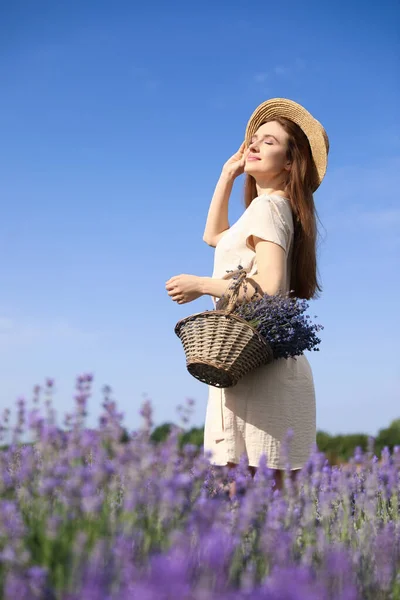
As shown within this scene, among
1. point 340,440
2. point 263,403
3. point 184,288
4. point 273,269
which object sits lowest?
point 263,403

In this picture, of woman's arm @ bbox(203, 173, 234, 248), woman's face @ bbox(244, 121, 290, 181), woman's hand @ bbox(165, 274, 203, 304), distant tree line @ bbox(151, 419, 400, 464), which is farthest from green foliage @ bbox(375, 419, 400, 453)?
woman's hand @ bbox(165, 274, 203, 304)

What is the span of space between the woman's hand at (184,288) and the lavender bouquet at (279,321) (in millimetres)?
170

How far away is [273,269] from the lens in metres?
3.30

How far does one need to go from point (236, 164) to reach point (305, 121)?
0.51m

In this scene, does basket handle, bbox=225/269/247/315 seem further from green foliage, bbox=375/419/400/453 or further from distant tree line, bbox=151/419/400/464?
green foliage, bbox=375/419/400/453

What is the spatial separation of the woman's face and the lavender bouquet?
943mm

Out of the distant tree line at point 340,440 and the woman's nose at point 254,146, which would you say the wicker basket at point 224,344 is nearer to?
the woman's nose at point 254,146

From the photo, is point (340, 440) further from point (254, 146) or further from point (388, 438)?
point (254, 146)

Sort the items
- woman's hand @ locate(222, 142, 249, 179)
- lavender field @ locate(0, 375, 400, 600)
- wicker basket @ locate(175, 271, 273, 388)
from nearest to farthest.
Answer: lavender field @ locate(0, 375, 400, 600)
wicker basket @ locate(175, 271, 273, 388)
woman's hand @ locate(222, 142, 249, 179)

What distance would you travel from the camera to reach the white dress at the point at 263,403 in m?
3.36

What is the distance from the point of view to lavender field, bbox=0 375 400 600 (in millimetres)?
1438

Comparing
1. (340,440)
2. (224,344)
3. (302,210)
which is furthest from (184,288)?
(340,440)

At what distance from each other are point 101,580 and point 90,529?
1.22ft

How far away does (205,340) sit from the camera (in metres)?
2.98
